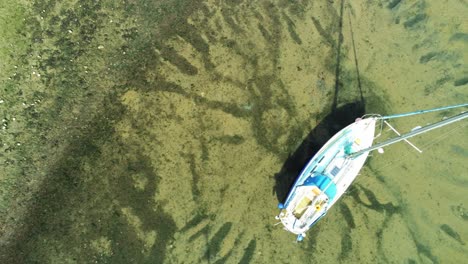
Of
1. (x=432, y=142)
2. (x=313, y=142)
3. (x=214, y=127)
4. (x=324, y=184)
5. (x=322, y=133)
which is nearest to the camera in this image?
(x=324, y=184)

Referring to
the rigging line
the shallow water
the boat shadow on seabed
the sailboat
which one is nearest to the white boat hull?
the sailboat

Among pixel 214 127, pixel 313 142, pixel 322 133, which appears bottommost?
pixel 214 127

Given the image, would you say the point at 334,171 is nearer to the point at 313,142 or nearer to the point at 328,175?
the point at 328,175

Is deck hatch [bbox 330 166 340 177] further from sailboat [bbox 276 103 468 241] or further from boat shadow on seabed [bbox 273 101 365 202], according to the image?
boat shadow on seabed [bbox 273 101 365 202]

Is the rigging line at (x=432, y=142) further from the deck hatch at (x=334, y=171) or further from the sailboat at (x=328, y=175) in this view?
the deck hatch at (x=334, y=171)

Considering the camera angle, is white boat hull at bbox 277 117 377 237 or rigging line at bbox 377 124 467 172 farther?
rigging line at bbox 377 124 467 172

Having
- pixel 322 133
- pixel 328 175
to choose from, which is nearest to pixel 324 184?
pixel 328 175

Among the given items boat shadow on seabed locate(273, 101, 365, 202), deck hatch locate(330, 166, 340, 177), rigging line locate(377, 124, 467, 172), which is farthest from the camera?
rigging line locate(377, 124, 467, 172)

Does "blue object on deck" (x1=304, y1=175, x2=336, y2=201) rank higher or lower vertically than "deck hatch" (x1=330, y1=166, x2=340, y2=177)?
lower
